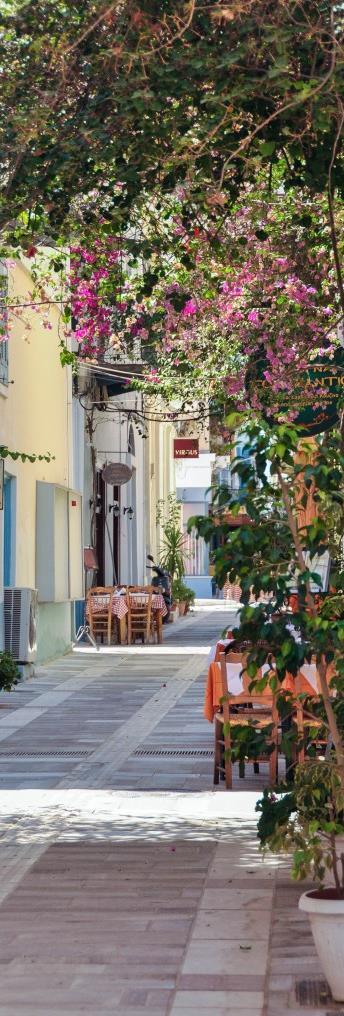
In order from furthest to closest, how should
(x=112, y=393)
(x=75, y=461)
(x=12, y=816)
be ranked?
(x=112, y=393), (x=75, y=461), (x=12, y=816)

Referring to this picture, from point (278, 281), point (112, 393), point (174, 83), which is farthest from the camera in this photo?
point (112, 393)

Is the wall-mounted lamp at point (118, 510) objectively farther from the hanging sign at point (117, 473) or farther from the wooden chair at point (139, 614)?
the wooden chair at point (139, 614)

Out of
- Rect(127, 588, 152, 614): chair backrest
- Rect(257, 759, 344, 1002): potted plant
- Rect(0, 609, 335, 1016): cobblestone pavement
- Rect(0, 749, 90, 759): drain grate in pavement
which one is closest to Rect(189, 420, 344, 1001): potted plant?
Rect(257, 759, 344, 1002): potted plant

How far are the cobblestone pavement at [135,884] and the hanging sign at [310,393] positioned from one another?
2774 mm

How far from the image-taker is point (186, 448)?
3325 cm

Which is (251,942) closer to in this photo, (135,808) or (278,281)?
(135,808)

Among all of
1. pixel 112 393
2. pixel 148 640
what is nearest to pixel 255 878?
pixel 148 640

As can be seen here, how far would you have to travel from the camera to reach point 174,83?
6355 millimetres

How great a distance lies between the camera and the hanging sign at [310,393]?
12.5m

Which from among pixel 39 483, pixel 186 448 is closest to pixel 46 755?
pixel 39 483

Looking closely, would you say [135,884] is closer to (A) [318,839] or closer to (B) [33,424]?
(A) [318,839]

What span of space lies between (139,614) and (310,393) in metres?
10.5

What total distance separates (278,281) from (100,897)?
5557mm

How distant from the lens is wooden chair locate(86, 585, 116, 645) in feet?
73.8
